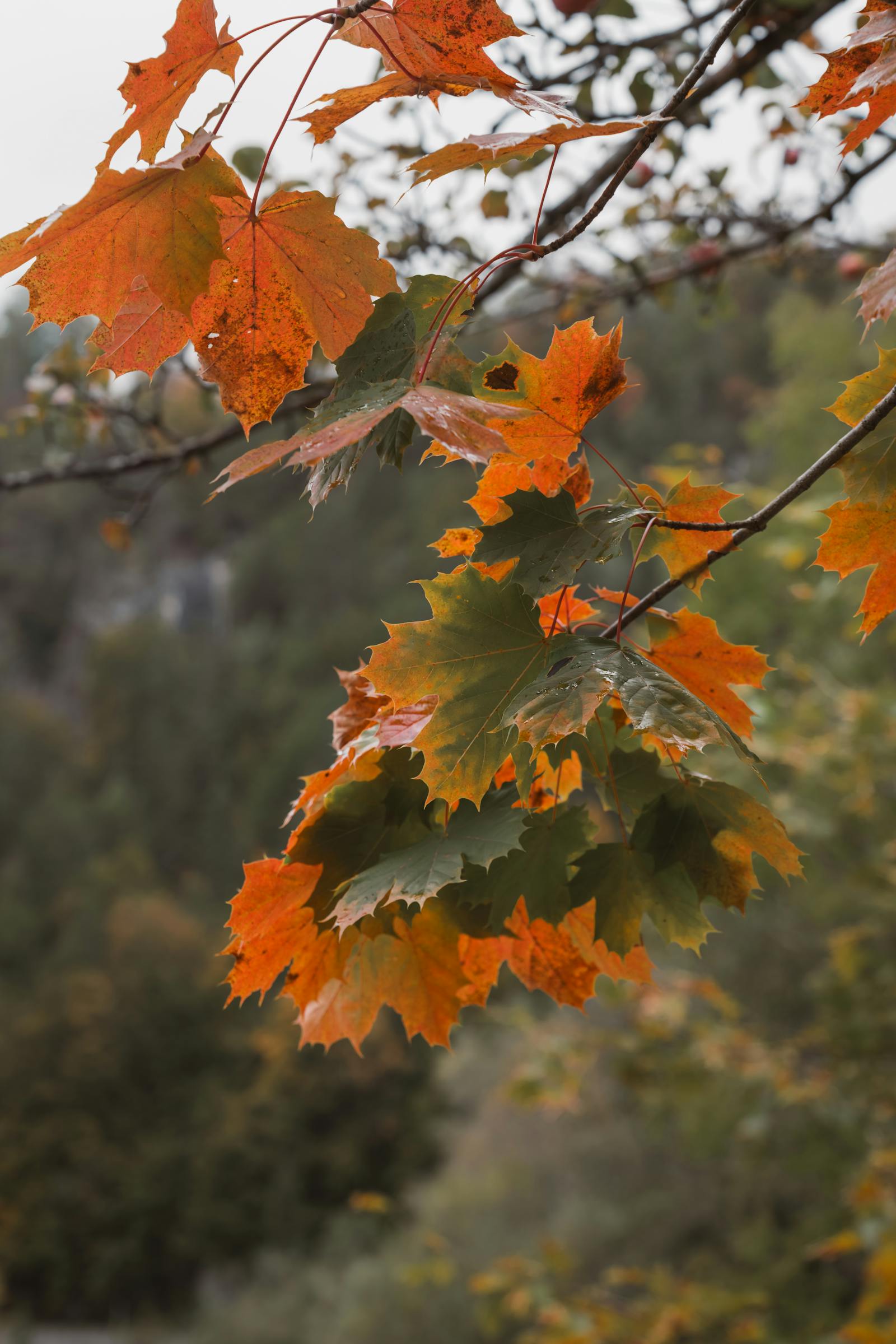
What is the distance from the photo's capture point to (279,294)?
0.45 m

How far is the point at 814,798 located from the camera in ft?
16.4

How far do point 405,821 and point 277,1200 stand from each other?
440 inches

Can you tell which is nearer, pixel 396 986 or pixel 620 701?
pixel 620 701

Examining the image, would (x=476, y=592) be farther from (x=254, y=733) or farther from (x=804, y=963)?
(x=254, y=733)

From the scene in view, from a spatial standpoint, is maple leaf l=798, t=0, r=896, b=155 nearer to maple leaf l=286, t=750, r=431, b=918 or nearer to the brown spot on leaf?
the brown spot on leaf

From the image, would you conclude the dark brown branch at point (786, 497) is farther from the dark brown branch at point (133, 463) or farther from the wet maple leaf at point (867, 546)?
the dark brown branch at point (133, 463)

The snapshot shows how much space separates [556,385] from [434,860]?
0.21 m

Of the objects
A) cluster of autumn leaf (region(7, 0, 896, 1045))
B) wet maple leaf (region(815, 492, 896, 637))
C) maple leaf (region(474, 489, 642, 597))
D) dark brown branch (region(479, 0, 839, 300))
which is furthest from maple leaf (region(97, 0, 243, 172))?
dark brown branch (region(479, 0, 839, 300))

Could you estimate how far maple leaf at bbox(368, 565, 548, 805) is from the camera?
39 cm

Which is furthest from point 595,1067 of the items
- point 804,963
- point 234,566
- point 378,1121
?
point 234,566

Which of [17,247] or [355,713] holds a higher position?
[17,247]

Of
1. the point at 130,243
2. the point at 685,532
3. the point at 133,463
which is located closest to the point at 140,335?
the point at 130,243

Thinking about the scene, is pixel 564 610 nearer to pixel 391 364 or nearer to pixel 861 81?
pixel 391 364

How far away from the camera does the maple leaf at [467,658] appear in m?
0.39
